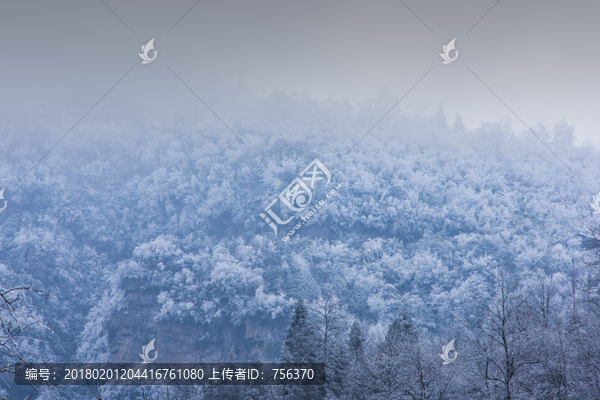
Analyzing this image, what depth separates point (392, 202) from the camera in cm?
5944

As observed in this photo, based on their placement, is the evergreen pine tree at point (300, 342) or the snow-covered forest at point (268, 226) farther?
the snow-covered forest at point (268, 226)

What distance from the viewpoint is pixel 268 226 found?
5966 centimetres

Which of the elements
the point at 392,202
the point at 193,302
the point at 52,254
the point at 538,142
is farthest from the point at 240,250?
the point at 538,142

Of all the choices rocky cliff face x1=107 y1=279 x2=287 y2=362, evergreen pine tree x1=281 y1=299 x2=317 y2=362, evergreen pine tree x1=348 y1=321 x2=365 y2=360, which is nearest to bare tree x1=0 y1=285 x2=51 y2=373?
evergreen pine tree x1=348 y1=321 x2=365 y2=360

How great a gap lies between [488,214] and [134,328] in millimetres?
48608

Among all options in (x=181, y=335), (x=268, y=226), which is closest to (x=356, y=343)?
(x=181, y=335)

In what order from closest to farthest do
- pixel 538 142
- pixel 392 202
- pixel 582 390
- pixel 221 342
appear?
pixel 582 390 < pixel 221 342 < pixel 392 202 < pixel 538 142

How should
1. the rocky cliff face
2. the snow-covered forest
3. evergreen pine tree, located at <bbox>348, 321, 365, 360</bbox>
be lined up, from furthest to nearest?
the snow-covered forest < the rocky cliff face < evergreen pine tree, located at <bbox>348, 321, 365, 360</bbox>

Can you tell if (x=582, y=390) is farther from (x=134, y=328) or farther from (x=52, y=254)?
(x=52, y=254)

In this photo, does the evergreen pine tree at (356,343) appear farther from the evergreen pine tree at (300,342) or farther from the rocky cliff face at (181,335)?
the rocky cliff face at (181,335)

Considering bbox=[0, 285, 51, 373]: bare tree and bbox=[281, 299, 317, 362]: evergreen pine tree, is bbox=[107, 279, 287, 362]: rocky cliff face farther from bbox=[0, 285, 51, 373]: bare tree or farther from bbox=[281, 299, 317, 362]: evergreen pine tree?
bbox=[0, 285, 51, 373]: bare tree

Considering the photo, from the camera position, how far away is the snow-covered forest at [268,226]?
154 ft

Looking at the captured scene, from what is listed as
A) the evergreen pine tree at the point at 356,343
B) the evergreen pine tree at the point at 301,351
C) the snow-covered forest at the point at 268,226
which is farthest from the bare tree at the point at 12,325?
the snow-covered forest at the point at 268,226

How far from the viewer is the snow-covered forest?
154 ft
